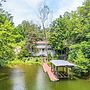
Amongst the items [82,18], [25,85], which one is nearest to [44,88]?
[25,85]

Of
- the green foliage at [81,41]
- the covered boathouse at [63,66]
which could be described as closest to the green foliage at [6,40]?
the covered boathouse at [63,66]

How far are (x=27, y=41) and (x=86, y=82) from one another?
3395 centimetres

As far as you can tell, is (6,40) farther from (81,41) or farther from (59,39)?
(59,39)

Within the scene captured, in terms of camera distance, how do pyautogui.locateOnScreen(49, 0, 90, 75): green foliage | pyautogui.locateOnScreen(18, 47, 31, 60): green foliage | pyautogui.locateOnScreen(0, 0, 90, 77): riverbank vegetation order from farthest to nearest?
pyautogui.locateOnScreen(18, 47, 31, 60): green foliage, pyautogui.locateOnScreen(0, 0, 90, 77): riverbank vegetation, pyautogui.locateOnScreen(49, 0, 90, 75): green foliage

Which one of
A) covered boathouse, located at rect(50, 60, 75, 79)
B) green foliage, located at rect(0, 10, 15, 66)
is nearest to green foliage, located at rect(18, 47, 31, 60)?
green foliage, located at rect(0, 10, 15, 66)

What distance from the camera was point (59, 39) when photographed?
50.9 meters

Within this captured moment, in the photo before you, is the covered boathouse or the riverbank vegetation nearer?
the covered boathouse

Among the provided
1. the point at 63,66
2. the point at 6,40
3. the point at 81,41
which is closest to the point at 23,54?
the point at 6,40

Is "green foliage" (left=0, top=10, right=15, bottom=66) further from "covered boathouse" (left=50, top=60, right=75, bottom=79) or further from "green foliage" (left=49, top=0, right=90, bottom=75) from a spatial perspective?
"green foliage" (left=49, top=0, right=90, bottom=75)

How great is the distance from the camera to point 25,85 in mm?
21875

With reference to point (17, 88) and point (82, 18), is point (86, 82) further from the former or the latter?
point (82, 18)

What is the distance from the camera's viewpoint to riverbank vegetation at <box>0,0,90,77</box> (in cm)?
2752

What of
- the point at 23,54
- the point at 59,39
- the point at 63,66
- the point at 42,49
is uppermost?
the point at 59,39

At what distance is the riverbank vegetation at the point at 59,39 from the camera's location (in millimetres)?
27516
